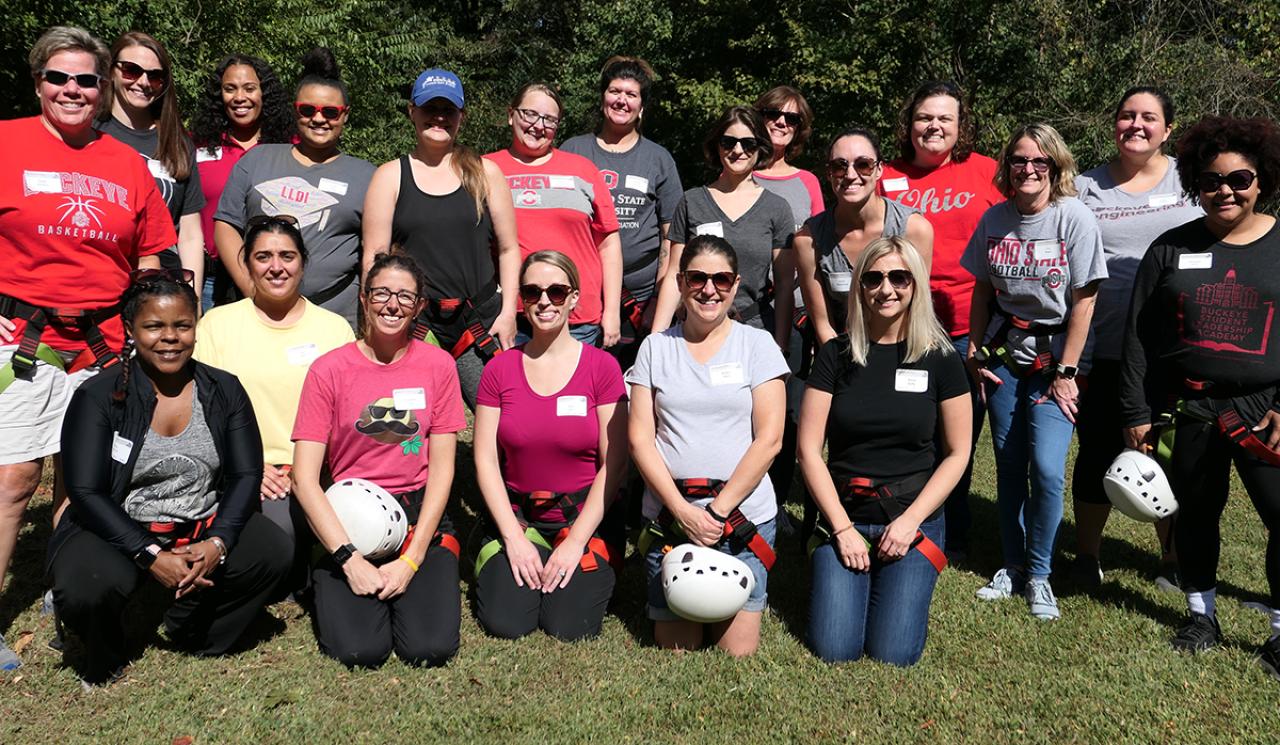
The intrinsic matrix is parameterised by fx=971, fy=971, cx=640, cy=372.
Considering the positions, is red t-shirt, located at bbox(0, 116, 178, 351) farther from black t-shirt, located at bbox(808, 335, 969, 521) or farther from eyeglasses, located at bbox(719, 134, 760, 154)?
black t-shirt, located at bbox(808, 335, 969, 521)

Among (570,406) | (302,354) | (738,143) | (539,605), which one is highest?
(738,143)

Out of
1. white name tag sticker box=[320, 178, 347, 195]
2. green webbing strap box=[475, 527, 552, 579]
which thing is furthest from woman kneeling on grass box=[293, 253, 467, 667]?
white name tag sticker box=[320, 178, 347, 195]

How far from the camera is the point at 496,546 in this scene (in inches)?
189

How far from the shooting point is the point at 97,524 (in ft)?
13.0

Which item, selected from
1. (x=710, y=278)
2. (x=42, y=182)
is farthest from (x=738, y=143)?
(x=42, y=182)

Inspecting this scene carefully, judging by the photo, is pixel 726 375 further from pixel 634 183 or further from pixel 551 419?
pixel 634 183

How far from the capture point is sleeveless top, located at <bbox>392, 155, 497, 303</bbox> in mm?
5109

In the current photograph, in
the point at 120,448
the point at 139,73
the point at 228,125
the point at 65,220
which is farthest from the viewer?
the point at 228,125

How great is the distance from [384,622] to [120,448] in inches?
53.0

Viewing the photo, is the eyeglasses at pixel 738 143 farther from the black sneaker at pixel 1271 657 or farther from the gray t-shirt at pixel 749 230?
the black sneaker at pixel 1271 657

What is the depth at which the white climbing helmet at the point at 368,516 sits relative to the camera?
4.32 meters

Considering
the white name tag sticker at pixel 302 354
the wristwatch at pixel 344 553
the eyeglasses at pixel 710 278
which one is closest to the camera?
the wristwatch at pixel 344 553

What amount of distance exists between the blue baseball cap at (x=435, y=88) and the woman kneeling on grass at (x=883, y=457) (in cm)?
227

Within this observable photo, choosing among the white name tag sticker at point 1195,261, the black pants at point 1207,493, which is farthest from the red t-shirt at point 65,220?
the black pants at point 1207,493
